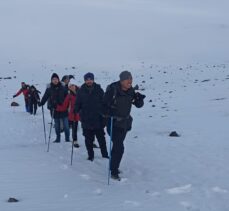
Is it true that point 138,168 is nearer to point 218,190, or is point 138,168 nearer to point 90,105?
point 90,105

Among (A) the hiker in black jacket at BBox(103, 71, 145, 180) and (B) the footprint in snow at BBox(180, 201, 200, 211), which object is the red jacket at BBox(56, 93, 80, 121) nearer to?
(A) the hiker in black jacket at BBox(103, 71, 145, 180)

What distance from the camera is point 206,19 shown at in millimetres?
78875

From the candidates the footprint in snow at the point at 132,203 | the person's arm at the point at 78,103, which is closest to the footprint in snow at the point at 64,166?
the person's arm at the point at 78,103

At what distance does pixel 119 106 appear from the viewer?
9.48 m

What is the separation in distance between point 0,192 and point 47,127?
8.95 metres

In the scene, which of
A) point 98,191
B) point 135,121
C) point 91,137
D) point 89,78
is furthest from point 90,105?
point 135,121

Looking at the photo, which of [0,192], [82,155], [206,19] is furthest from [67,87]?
[206,19]

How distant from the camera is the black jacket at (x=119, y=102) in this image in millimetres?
9359

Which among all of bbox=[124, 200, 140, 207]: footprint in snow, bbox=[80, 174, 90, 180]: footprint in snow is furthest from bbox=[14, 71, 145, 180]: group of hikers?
bbox=[124, 200, 140, 207]: footprint in snow

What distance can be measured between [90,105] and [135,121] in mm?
8352

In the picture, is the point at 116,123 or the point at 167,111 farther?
the point at 167,111

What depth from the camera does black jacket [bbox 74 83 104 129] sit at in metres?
10.8

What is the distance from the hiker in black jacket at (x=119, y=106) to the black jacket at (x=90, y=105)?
3.71 ft

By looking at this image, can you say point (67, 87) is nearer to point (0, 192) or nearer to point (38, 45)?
point (0, 192)
